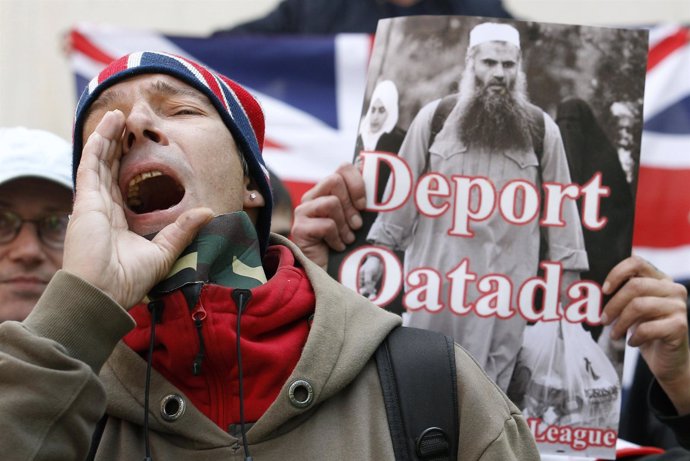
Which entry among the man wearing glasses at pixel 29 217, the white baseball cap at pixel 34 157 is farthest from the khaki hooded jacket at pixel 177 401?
the white baseball cap at pixel 34 157

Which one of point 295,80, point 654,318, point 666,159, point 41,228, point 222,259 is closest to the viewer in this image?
point 222,259

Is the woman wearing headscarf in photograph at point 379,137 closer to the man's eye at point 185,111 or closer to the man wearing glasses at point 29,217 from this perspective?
the man's eye at point 185,111

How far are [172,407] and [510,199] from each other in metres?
0.93

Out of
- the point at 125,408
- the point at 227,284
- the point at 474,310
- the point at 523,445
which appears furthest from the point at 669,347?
the point at 125,408

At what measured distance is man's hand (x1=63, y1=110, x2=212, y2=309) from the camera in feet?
6.53

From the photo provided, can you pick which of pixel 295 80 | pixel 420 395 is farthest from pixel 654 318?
pixel 295 80

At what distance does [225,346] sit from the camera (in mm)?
1994

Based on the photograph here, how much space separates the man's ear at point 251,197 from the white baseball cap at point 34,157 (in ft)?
2.97

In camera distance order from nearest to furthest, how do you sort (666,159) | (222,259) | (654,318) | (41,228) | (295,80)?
(222,259) < (654,318) < (41,228) < (666,159) < (295,80)

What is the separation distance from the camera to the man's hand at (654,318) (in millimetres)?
2527

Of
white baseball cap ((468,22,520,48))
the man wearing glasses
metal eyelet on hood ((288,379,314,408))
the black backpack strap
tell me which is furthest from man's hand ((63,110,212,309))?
the man wearing glasses

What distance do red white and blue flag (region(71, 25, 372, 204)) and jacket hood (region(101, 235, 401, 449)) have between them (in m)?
1.76

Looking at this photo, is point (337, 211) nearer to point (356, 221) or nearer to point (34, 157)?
point (356, 221)

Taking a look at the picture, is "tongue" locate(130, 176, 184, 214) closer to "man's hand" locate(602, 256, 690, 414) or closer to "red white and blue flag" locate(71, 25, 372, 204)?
"man's hand" locate(602, 256, 690, 414)
